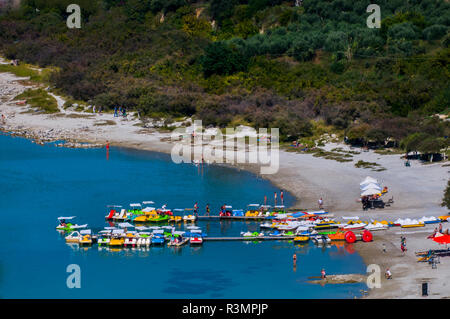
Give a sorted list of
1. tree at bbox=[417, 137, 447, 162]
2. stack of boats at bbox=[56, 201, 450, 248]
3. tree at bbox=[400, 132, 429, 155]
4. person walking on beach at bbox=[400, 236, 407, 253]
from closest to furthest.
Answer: person walking on beach at bbox=[400, 236, 407, 253]
stack of boats at bbox=[56, 201, 450, 248]
tree at bbox=[417, 137, 447, 162]
tree at bbox=[400, 132, 429, 155]

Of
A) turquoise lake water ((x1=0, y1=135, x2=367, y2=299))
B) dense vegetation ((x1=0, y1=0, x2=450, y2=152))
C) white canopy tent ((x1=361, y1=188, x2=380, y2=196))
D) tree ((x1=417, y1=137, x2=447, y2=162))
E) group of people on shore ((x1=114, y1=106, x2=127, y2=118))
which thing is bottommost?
turquoise lake water ((x1=0, y1=135, x2=367, y2=299))

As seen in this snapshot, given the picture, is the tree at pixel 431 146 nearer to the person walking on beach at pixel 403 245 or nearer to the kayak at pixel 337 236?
the kayak at pixel 337 236

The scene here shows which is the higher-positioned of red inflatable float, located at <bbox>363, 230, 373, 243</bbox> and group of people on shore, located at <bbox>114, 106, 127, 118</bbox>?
group of people on shore, located at <bbox>114, 106, 127, 118</bbox>

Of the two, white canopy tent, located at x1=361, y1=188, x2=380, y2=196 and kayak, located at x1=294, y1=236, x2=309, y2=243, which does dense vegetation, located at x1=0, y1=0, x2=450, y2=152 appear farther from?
kayak, located at x1=294, y1=236, x2=309, y2=243

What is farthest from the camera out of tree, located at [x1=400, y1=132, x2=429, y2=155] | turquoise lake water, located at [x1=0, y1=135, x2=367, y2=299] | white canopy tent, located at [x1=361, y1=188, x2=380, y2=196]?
tree, located at [x1=400, y1=132, x2=429, y2=155]

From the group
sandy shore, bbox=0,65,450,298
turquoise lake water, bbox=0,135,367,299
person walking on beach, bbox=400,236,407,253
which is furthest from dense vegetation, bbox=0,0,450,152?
person walking on beach, bbox=400,236,407,253

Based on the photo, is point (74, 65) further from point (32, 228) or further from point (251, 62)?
point (32, 228)

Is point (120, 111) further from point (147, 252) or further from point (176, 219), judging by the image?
point (147, 252)

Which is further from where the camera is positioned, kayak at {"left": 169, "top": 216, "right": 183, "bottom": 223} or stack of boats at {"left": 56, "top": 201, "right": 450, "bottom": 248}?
kayak at {"left": 169, "top": 216, "right": 183, "bottom": 223}

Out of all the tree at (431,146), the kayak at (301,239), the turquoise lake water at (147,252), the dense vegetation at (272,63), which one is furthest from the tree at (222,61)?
the kayak at (301,239)
